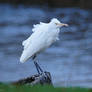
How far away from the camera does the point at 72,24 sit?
27781 mm

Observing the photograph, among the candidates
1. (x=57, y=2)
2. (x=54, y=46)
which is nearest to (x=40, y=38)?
(x=54, y=46)

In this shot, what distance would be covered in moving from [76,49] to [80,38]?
6.93ft

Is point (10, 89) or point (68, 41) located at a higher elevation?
point (68, 41)

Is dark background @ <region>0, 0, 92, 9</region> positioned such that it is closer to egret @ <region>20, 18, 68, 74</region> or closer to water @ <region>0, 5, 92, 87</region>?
water @ <region>0, 5, 92, 87</region>

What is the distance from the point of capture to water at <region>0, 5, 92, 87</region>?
64.4ft

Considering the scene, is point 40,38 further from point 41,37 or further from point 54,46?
point 54,46

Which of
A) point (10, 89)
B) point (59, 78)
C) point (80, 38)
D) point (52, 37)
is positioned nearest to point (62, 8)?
point (80, 38)

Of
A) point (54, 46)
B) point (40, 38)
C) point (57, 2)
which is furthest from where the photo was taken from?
point (57, 2)

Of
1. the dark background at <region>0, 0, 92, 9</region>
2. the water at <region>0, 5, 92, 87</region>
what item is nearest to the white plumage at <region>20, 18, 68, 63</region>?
the water at <region>0, 5, 92, 87</region>

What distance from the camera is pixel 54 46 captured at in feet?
77.7

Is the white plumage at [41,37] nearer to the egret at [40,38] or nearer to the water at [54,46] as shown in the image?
the egret at [40,38]

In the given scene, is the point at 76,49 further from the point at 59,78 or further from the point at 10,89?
the point at 10,89

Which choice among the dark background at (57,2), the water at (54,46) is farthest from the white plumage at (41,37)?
the dark background at (57,2)

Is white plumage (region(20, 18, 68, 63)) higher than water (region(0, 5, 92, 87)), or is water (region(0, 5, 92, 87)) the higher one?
water (region(0, 5, 92, 87))
